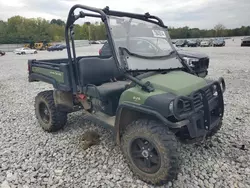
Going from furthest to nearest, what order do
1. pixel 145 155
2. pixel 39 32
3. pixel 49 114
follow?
pixel 39 32
pixel 49 114
pixel 145 155

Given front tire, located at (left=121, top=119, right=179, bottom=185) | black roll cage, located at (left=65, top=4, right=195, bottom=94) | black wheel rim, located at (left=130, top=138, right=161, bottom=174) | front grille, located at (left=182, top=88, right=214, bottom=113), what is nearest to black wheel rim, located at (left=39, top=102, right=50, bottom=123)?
black roll cage, located at (left=65, top=4, right=195, bottom=94)

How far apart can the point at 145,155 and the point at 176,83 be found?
987 millimetres

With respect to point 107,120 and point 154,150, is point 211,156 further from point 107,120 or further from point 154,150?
point 107,120

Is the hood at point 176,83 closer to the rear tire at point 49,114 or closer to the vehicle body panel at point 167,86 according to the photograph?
the vehicle body panel at point 167,86

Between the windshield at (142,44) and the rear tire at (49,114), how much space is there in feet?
6.35

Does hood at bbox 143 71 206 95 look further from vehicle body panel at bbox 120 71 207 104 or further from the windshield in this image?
the windshield

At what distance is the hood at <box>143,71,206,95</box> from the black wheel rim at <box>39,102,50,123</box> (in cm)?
246

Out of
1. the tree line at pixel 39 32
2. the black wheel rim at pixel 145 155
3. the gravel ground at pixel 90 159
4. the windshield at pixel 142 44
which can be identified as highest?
the tree line at pixel 39 32

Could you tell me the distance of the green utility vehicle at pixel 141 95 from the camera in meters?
2.55

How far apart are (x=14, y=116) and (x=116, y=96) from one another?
3358 millimetres

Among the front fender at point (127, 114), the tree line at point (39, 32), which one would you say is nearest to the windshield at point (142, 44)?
the front fender at point (127, 114)

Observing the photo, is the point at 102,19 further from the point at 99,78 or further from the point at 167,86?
the point at 167,86

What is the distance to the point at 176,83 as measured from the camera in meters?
2.82

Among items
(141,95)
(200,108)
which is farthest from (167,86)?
(200,108)
